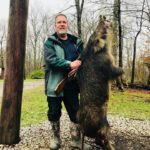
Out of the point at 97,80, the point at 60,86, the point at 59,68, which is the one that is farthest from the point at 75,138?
the point at 97,80

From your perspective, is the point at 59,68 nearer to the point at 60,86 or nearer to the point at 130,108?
the point at 60,86

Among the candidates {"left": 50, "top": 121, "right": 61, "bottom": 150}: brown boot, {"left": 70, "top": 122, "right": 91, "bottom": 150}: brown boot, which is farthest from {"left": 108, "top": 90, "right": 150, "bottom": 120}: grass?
{"left": 50, "top": 121, "right": 61, "bottom": 150}: brown boot

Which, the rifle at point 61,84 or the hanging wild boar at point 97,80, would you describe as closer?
the hanging wild boar at point 97,80

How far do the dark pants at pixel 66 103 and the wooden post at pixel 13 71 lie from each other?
2.62 feet

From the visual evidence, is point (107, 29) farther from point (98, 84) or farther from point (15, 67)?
point (15, 67)

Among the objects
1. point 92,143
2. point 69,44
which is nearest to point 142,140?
point 92,143

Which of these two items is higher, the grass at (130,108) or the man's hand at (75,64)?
the man's hand at (75,64)

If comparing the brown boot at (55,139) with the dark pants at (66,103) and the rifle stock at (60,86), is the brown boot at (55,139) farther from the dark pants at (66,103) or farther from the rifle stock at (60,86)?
the rifle stock at (60,86)

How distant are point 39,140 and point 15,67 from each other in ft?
4.91

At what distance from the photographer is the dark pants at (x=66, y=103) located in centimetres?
623

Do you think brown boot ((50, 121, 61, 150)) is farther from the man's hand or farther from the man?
the man's hand

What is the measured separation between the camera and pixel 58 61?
5.92 metres

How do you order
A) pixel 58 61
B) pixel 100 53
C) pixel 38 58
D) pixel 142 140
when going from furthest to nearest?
1. pixel 38 58
2. pixel 142 140
3. pixel 58 61
4. pixel 100 53

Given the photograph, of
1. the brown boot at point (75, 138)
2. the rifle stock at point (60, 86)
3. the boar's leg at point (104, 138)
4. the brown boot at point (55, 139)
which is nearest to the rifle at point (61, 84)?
the rifle stock at point (60, 86)
